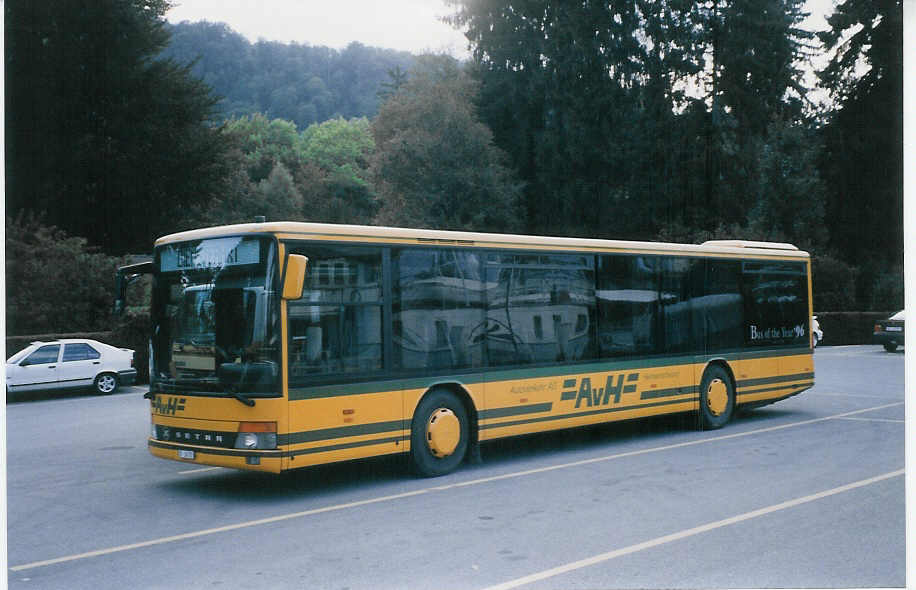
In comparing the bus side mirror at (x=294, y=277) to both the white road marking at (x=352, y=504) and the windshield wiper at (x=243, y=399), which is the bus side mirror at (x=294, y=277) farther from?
the white road marking at (x=352, y=504)

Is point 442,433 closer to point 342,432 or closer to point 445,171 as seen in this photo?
point 342,432

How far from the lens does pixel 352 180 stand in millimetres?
72375

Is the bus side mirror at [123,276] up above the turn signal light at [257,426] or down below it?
above

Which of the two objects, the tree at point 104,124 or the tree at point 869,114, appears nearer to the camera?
the tree at point 869,114

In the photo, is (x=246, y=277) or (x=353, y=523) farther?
(x=246, y=277)

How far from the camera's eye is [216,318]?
8.93 metres

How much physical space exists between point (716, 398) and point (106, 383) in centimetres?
1385

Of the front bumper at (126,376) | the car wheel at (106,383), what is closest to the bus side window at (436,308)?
the car wheel at (106,383)

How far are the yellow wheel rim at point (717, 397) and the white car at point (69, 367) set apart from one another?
13710 millimetres

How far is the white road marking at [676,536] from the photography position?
20.3 feet

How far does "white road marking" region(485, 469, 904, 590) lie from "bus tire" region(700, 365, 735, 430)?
3.99 m

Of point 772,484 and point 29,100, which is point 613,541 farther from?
point 29,100

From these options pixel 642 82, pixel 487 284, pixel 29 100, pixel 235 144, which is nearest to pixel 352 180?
pixel 642 82

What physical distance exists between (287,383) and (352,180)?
64.9 metres
